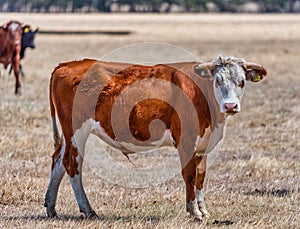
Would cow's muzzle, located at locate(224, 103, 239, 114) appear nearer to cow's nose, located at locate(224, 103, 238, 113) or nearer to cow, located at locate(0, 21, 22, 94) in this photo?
cow's nose, located at locate(224, 103, 238, 113)

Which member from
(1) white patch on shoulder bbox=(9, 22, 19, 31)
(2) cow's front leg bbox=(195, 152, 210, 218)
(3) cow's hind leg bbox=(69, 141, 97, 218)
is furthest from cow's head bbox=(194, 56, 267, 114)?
(1) white patch on shoulder bbox=(9, 22, 19, 31)

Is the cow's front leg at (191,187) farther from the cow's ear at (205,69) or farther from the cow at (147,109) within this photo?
the cow's ear at (205,69)

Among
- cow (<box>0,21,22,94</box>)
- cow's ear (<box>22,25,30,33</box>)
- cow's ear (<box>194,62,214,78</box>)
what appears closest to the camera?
cow's ear (<box>194,62,214,78</box>)

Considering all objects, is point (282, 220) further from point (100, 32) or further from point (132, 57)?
point (100, 32)

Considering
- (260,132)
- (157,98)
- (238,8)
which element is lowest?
(238,8)

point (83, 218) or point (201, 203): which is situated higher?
point (201, 203)

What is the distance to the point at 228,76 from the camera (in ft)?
24.0

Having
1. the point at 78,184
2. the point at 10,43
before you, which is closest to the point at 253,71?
the point at 78,184

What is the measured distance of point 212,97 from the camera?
7.57m

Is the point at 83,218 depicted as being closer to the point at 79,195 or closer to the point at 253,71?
the point at 79,195

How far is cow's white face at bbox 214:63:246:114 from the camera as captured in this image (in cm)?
723

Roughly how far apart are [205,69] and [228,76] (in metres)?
0.24

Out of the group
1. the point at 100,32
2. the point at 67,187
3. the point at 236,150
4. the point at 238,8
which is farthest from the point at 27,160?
the point at 238,8

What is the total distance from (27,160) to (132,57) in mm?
21484
